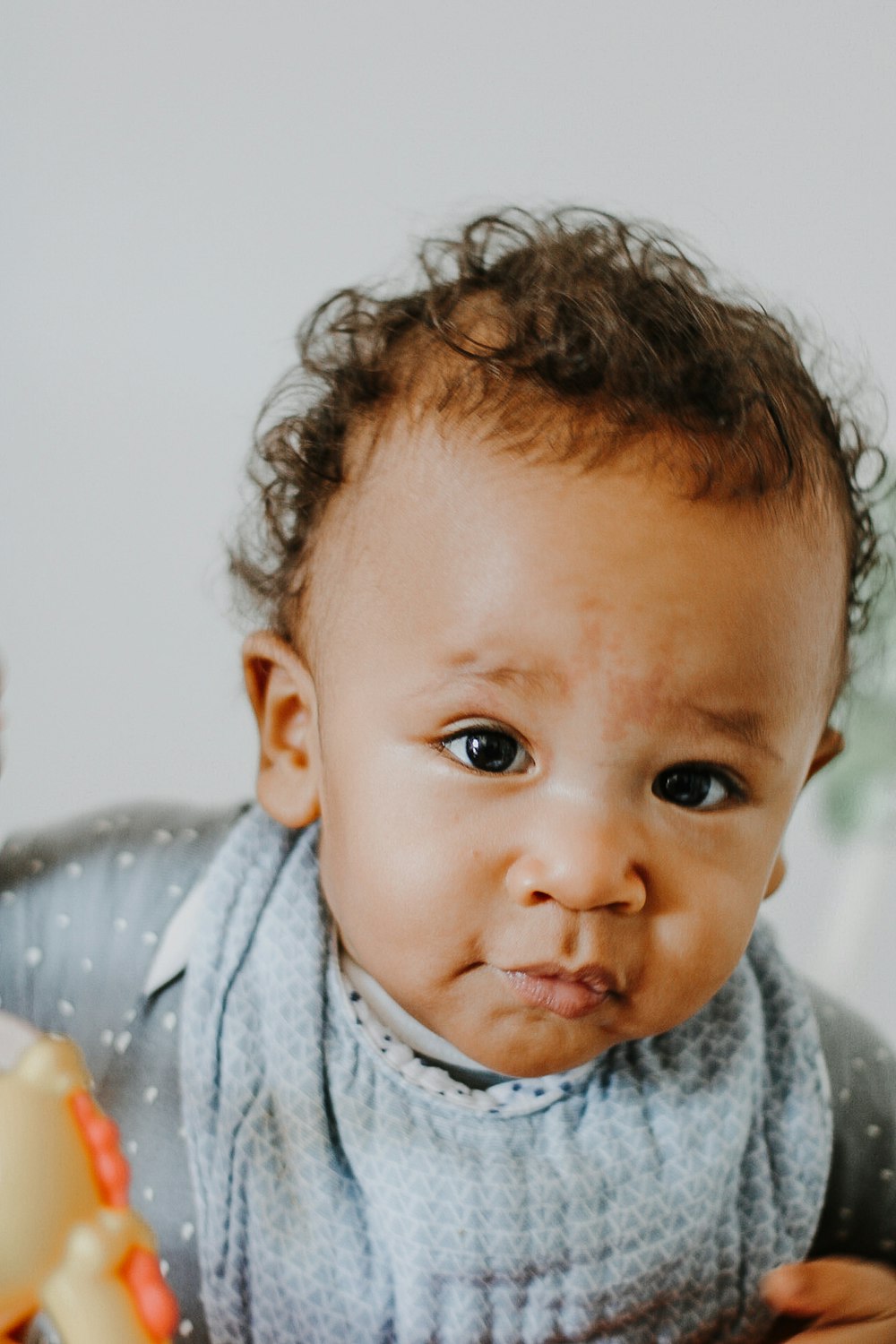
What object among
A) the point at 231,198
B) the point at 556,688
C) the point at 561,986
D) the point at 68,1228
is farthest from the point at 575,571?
the point at 231,198

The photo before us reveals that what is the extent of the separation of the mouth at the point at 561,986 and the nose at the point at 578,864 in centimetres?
3

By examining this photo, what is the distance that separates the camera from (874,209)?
746mm

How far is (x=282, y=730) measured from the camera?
577 mm

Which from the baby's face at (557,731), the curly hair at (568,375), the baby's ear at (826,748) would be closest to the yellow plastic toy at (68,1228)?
the baby's face at (557,731)

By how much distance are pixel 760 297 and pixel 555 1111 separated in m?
0.44

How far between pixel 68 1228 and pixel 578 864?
21cm

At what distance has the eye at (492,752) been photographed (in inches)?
18.9

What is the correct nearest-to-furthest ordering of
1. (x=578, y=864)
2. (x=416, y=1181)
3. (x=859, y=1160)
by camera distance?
(x=578, y=864) < (x=416, y=1181) < (x=859, y=1160)

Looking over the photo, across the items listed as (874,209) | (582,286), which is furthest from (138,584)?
(874,209)

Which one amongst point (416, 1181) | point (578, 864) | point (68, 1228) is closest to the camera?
point (68, 1228)

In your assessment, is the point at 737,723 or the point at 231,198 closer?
the point at 737,723

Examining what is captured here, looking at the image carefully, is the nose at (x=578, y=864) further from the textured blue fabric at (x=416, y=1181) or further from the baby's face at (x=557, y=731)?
the textured blue fabric at (x=416, y=1181)

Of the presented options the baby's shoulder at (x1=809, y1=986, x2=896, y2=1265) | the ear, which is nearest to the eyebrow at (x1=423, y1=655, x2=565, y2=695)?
the ear

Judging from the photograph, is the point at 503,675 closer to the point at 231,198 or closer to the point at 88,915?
the point at 88,915
